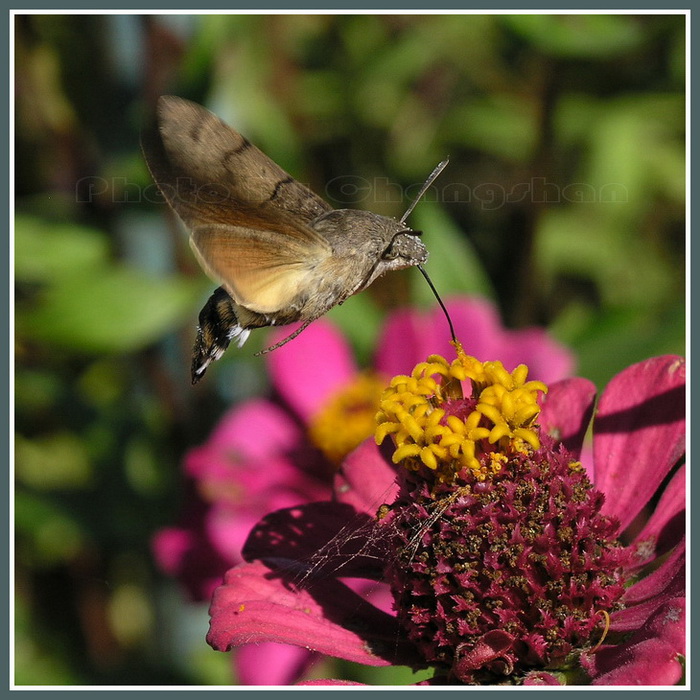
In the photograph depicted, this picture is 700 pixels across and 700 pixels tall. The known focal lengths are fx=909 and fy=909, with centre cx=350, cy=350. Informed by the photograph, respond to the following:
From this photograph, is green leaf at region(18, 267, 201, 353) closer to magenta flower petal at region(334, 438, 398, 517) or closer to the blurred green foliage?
the blurred green foliage

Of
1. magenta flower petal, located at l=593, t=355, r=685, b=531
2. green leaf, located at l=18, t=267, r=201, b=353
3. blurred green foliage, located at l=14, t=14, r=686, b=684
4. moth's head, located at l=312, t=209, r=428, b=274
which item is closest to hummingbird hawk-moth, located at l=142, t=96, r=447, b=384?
moth's head, located at l=312, t=209, r=428, b=274

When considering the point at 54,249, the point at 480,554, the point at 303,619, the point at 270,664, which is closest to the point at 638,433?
the point at 480,554

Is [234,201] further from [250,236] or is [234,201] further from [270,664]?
[270,664]

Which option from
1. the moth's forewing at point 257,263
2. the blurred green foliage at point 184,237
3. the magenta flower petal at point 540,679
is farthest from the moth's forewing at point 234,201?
the blurred green foliage at point 184,237

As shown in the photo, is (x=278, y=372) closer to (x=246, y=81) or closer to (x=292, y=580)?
(x=292, y=580)

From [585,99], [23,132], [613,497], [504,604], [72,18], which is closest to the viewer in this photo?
[504,604]

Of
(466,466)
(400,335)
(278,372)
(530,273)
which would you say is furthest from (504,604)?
(530,273)
